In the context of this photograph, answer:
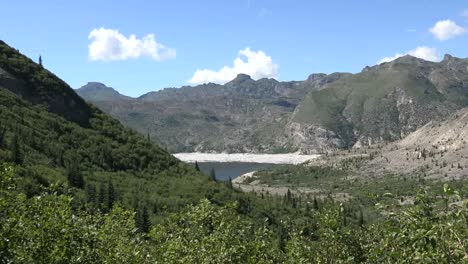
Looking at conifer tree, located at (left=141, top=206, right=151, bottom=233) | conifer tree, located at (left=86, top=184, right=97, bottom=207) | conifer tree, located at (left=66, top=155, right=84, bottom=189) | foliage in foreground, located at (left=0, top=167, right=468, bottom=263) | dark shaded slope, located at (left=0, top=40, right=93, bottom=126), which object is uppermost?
dark shaded slope, located at (left=0, top=40, right=93, bottom=126)

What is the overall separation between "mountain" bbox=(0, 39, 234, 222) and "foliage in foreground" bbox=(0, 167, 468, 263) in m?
75.4

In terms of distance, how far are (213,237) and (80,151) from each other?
12635 centimetres

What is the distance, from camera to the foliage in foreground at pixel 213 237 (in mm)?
11242

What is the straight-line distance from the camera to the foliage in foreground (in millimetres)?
11242

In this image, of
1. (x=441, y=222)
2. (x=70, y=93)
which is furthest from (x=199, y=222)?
(x=70, y=93)

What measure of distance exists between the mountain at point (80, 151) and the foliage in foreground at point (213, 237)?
75379mm

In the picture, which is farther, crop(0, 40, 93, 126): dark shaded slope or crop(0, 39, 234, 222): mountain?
crop(0, 40, 93, 126): dark shaded slope

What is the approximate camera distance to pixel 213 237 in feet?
80.3

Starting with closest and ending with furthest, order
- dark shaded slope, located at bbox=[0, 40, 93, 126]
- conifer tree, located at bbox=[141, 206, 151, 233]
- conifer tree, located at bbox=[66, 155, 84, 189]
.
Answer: conifer tree, located at bbox=[141, 206, 151, 233] < conifer tree, located at bbox=[66, 155, 84, 189] < dark shaded slope, located at bbox=[0, 40, 93, 126]

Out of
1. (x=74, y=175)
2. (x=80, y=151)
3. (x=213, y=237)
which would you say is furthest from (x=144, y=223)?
(x=213, y=237)

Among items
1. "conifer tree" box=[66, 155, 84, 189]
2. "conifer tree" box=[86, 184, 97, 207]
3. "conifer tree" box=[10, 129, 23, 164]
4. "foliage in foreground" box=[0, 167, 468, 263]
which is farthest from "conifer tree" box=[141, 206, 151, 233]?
"foliage in foreground" box=[0, 167, 468, 263]

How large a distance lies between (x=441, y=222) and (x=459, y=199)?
2.29ft

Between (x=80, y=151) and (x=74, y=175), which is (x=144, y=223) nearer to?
(x=74, y=175)

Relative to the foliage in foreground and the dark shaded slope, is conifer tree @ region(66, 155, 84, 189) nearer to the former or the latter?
the dark shaded slope
